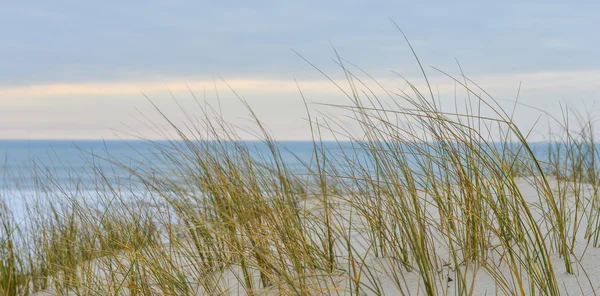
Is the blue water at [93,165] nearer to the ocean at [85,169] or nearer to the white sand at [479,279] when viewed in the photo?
the ocean at [85,169]

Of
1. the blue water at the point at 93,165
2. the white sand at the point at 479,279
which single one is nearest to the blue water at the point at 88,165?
the blue water at the point at 93,165

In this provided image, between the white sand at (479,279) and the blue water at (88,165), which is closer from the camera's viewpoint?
the white sand at (479,279)

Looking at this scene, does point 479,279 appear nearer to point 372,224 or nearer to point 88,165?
point 372,224

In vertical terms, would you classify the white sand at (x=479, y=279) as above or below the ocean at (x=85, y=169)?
below

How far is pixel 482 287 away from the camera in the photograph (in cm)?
178

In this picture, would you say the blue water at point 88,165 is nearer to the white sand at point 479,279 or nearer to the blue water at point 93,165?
the blue water at point 93,165

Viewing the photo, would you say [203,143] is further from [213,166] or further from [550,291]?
[550,291]

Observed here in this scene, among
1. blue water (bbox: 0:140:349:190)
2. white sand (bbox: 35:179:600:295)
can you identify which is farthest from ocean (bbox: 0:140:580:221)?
white sand (bbox: 35:179:600:295)

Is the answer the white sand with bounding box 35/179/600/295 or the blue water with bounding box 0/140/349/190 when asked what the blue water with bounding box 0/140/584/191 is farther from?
the white sand with bounding box 35/179/600/295

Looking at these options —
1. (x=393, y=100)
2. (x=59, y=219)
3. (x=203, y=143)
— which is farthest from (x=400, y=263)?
(x=59, y=219)

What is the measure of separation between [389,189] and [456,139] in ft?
0.88

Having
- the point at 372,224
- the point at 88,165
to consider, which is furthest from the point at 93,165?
the point at 372,224

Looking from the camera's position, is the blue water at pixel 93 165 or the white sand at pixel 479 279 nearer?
the white sand at pixel 479 279

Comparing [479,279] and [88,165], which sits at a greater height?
[88,165]
